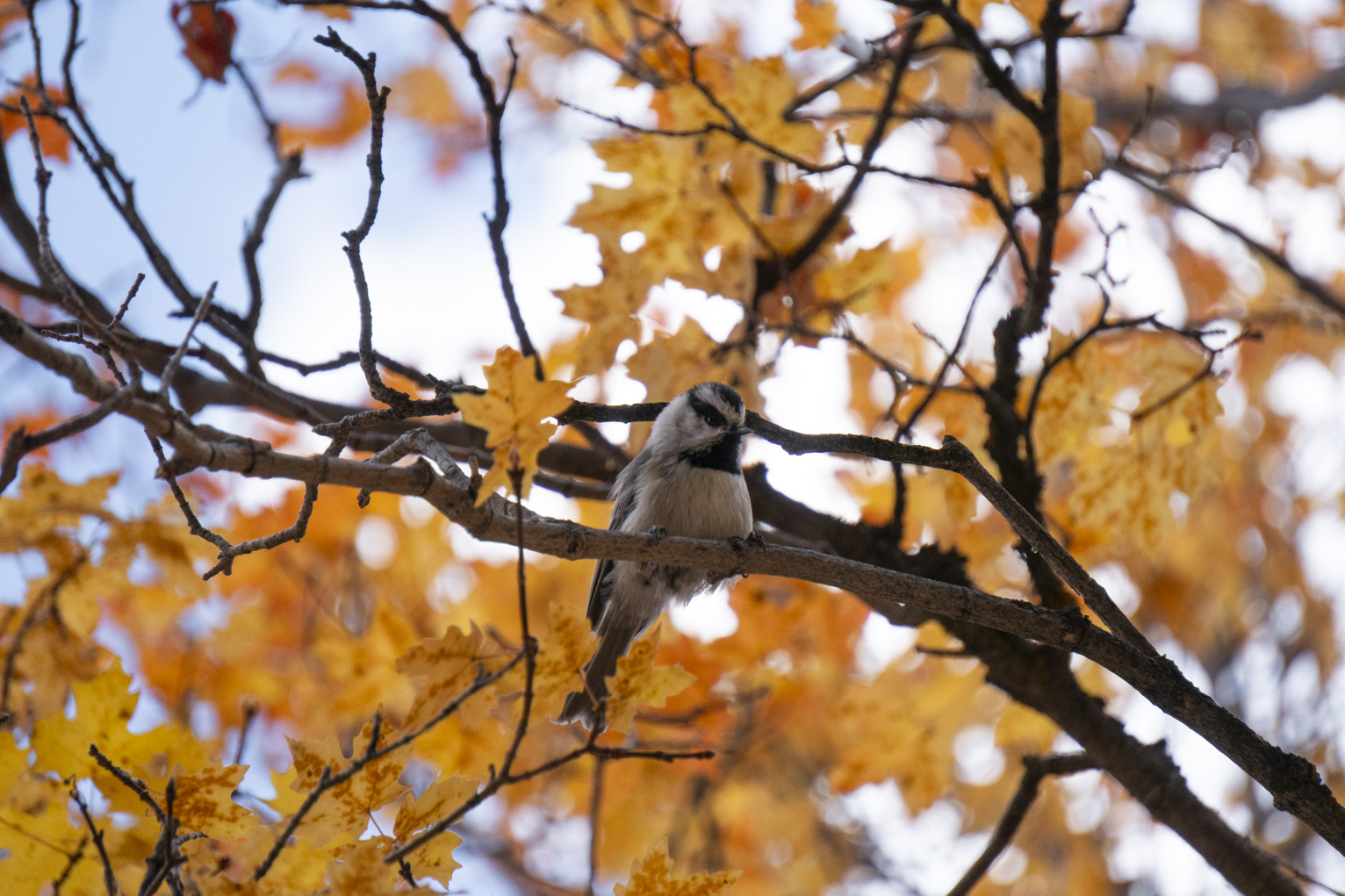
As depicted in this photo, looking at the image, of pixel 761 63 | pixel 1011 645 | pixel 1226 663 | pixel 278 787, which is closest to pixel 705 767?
pixel 1011 645

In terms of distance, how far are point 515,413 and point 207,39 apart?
9.00ft

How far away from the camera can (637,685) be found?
260 centimetres

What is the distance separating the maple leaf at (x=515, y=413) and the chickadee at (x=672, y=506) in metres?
1.85

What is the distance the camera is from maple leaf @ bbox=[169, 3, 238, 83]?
368 centimetres

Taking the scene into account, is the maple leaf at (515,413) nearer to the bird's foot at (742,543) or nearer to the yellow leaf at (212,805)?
the bird's foot at (742,543)

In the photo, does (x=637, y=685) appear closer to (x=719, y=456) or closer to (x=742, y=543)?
(x=742, y=543)

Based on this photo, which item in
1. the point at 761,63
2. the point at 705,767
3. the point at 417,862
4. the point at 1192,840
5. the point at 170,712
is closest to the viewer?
the point at 417,862

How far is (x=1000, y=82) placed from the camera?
3.04 metres

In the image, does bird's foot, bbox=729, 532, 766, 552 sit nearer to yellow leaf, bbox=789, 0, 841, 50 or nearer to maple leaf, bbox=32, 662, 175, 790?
maple leaf, bbox=32, 662, 175, 790

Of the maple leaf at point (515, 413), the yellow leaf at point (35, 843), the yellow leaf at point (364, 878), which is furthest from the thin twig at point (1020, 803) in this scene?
the yellow leaf at point (35, 843)

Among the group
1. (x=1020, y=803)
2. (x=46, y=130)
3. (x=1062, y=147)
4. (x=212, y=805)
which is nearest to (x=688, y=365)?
(x=1062, y=147)

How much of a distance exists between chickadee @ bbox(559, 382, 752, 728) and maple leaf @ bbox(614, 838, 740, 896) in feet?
5.39

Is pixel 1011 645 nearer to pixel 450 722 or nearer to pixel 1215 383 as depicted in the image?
pixel 1215 383

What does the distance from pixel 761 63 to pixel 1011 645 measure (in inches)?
90.9
